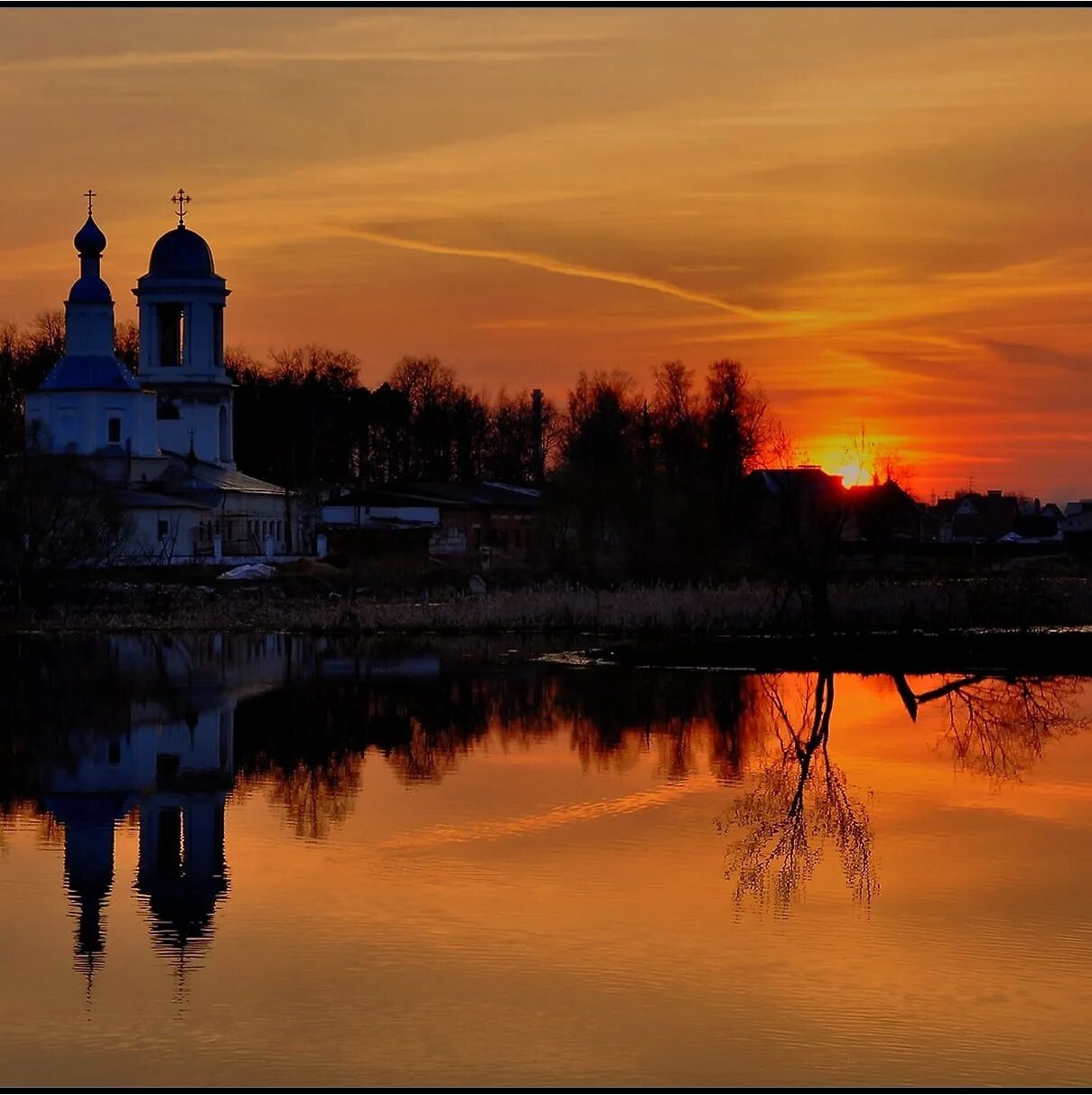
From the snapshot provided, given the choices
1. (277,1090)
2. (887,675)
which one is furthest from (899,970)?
(887,675)

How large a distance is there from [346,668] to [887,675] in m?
8.49

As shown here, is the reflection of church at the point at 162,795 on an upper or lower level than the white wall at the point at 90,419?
lower

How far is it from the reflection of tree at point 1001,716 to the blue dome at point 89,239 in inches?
1624

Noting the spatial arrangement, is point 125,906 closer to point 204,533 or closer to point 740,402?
point 204,533

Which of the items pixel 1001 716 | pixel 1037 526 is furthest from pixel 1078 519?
pixel 1001 716

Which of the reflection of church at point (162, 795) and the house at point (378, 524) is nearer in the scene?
the reflection of church at point (162, 795)

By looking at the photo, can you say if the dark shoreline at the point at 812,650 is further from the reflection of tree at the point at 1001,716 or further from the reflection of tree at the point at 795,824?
the reflection of tree at the point at 795,824

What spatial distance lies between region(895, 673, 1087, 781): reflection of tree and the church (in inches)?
1209

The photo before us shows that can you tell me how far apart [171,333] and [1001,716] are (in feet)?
168

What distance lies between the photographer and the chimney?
324ft

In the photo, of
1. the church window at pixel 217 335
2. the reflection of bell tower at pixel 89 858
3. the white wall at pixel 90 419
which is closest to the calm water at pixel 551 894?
the reflection of bell tower at pixel 89 858

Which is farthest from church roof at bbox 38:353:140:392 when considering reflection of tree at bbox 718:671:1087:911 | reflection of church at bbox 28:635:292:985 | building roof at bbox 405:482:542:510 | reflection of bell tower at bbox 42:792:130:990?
reflection of bell tower at bbox 42:792:130:990

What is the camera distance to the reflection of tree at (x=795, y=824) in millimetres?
15844

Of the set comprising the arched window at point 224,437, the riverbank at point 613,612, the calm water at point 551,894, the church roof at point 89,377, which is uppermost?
the church roof at point 89,377
